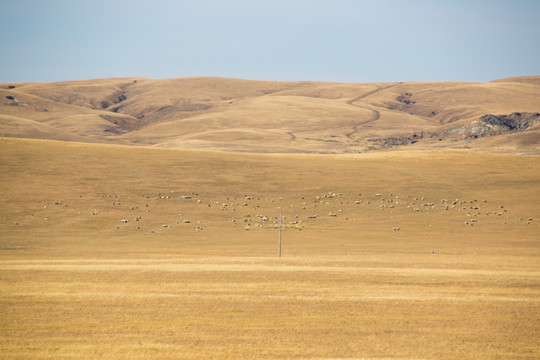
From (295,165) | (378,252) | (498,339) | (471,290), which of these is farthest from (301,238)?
(295,165)

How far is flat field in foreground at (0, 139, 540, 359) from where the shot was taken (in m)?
16.7

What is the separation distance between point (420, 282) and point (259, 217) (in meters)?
24.4

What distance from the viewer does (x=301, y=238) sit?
40.2 m

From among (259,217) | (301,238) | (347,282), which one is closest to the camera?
(347,282)

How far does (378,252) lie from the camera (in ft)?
112

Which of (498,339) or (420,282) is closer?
(498,339)

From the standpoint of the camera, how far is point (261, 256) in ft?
106

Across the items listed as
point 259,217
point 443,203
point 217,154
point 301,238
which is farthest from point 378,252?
point 217,154

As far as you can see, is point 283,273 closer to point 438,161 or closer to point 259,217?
point 259,217

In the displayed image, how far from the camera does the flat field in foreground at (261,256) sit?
16703 mm

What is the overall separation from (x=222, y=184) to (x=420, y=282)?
118 ft

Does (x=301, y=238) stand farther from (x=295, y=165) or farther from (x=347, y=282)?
(x=295, y=165)

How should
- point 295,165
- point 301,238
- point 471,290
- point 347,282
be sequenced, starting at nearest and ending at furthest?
point 471,290 < point 347,282 < point 301,238 < point 295,165

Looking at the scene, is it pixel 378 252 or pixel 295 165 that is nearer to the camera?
pixel 378 252
